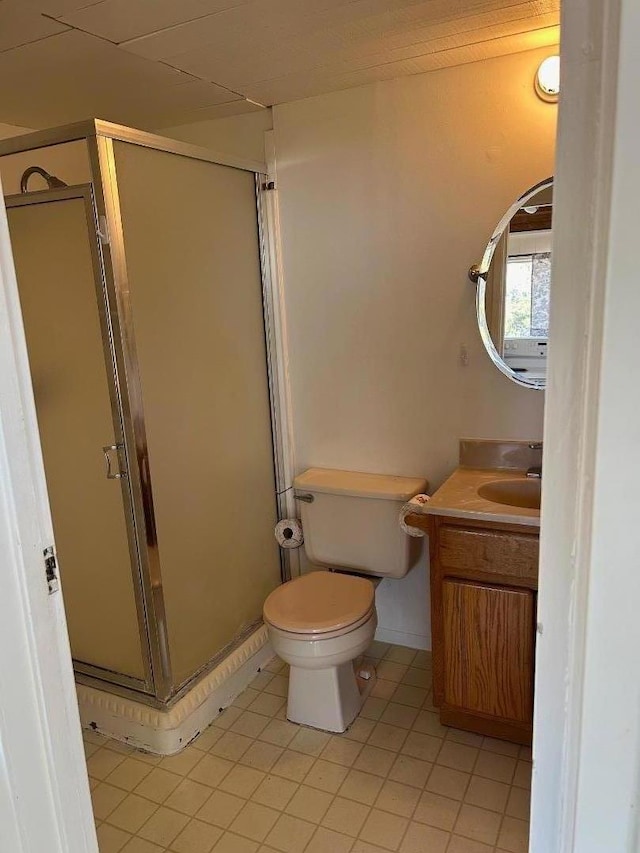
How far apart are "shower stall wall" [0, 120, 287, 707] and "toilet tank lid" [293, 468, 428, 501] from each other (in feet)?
0.80

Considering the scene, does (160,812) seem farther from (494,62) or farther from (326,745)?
(494,62)

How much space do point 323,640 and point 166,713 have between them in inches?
22.4

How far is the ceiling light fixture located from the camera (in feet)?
6.22

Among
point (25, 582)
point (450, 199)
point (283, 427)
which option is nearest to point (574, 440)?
point (25, 582)

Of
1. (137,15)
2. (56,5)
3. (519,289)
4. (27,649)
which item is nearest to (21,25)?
(56,5)

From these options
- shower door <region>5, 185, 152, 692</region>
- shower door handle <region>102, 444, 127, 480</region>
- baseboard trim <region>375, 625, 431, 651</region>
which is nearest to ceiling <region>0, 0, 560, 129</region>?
shower door <region>5, 185, 152, 692</region>

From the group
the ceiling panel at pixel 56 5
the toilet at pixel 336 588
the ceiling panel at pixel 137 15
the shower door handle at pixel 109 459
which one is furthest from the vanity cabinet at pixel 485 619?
the ceiling panel at pixel 56 5

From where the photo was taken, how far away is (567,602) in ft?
2.48

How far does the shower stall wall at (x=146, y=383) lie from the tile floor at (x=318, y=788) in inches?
9.6

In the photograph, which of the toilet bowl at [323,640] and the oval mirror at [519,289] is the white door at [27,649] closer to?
the toilet bowl at [323,640]

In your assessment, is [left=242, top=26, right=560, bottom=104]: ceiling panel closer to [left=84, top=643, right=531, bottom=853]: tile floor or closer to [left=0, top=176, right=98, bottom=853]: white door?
[left=0, top=176, right=98, bottom=853]: white door

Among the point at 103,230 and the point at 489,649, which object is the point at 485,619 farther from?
the point at 103,230

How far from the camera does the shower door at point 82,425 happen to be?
1871 millimetres

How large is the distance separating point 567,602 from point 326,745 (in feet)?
5.26
